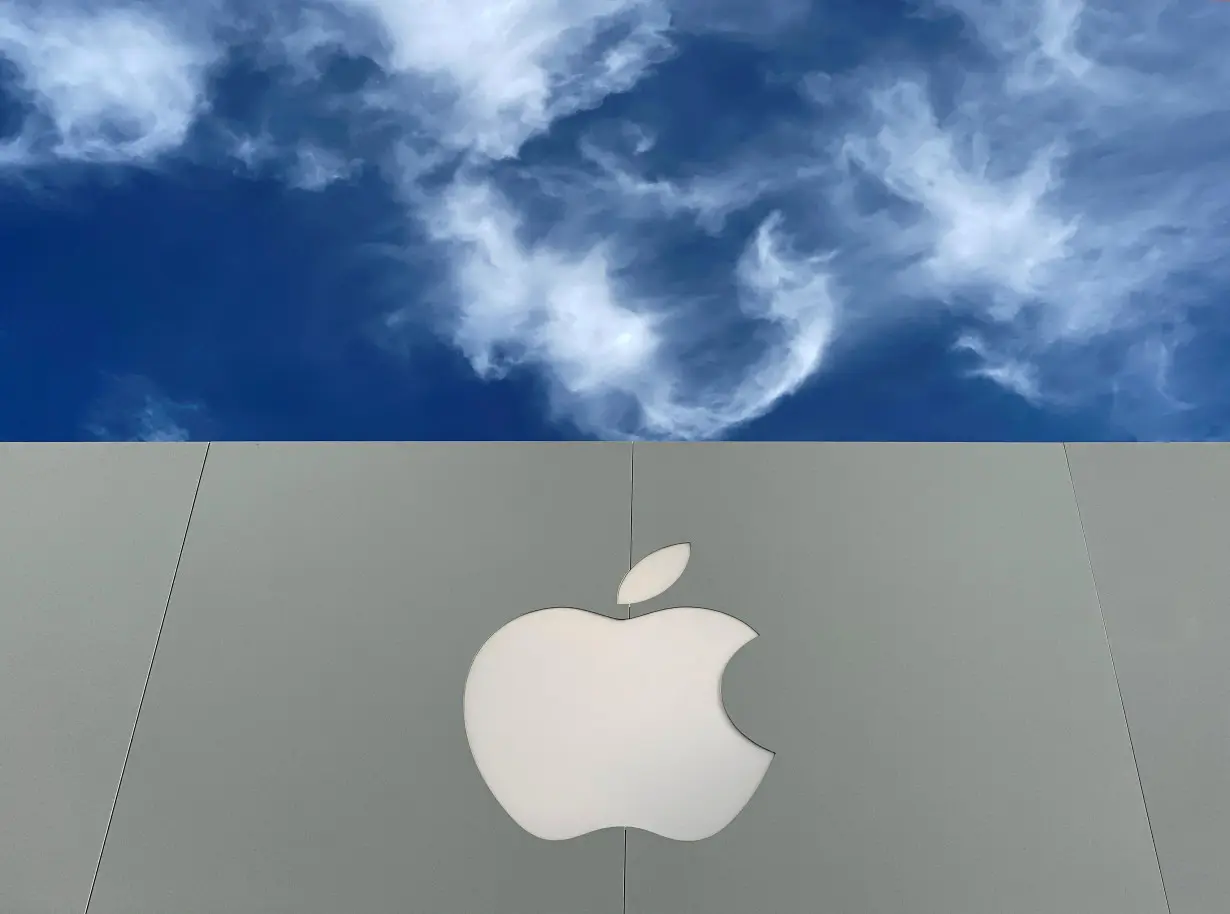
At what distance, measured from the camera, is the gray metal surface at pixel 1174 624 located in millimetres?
2422

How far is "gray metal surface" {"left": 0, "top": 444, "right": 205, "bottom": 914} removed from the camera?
2.53 metres

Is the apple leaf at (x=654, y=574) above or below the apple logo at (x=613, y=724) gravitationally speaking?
above

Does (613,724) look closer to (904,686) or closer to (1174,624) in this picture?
(904,686)

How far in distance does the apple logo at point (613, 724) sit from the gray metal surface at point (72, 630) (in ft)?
3.18

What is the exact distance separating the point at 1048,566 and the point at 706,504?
95 cm

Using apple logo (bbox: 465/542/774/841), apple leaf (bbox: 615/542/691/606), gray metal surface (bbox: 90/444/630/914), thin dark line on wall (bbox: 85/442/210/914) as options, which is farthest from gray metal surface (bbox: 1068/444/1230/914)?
thin dark line on wall (bbox: 85/442/210/914)

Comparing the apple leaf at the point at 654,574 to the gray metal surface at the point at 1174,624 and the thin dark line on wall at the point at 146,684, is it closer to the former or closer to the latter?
the gray metal surface at the point at 1174,624

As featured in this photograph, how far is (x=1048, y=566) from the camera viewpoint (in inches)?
111

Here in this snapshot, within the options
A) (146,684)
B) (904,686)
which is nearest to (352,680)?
(146,684)

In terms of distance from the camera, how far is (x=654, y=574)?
9.09ft

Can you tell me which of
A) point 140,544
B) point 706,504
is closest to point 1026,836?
point 706,504

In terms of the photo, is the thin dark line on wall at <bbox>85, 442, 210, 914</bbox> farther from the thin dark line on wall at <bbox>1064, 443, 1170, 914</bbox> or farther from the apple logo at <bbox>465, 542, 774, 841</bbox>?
the thin dark line on wall at <bbox>1064, 443, 1170, 914</bbox>

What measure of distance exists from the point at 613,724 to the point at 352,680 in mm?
708

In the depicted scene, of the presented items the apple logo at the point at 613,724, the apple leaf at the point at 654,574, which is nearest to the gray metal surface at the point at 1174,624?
the apple logo at the point at 613,724
